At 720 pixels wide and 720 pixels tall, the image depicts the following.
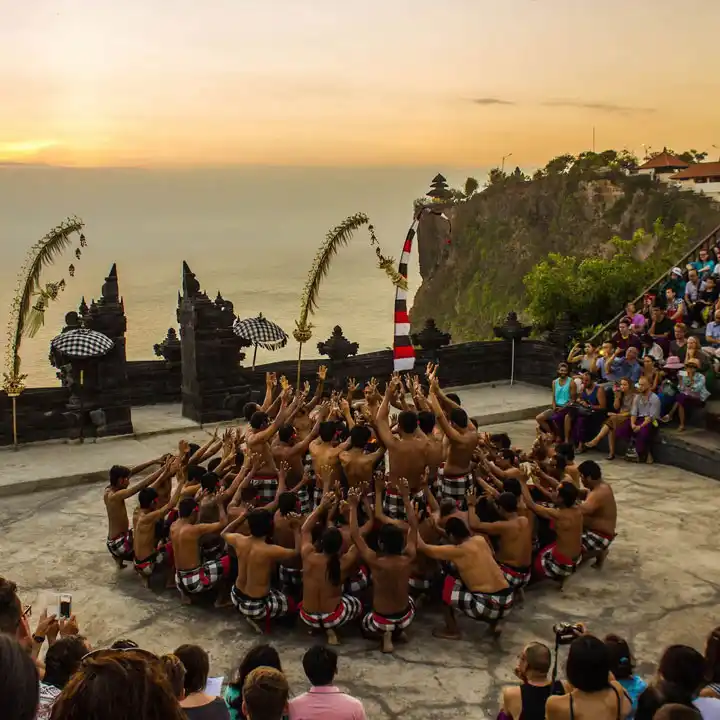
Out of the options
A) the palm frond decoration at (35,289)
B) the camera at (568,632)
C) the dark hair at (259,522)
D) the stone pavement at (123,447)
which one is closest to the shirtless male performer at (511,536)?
the dark hair at (259,522)

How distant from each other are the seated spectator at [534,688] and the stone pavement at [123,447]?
8.54m

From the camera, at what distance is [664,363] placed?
14.3 metres

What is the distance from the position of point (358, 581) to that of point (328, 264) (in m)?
7.83

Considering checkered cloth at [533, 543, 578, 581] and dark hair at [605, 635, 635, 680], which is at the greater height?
dark hair at [605, 635, 635, 680]

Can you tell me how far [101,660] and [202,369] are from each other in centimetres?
1255

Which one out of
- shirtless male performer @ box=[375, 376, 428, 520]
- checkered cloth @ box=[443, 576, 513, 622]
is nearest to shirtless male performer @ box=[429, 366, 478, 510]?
shirtless male performer @ box=[375, 376, 428, 520]

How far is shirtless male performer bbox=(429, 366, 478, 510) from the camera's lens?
920 centimetres

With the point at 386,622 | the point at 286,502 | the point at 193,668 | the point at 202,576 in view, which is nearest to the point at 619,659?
the point at 386,622

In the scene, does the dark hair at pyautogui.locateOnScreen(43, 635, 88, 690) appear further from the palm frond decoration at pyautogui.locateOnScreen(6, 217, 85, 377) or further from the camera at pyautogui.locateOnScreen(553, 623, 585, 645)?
the palm frond decoration at pyautogui.locateOnScreen(6, 217, 85, 377)

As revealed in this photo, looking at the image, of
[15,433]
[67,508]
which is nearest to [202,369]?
[15,433]

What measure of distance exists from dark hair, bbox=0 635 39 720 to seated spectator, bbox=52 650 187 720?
82 mm

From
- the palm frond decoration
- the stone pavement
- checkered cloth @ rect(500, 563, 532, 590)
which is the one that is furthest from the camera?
the palm frond decoration

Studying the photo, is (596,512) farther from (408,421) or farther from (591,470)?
(408,421)

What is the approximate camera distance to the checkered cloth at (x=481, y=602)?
24.7ft
